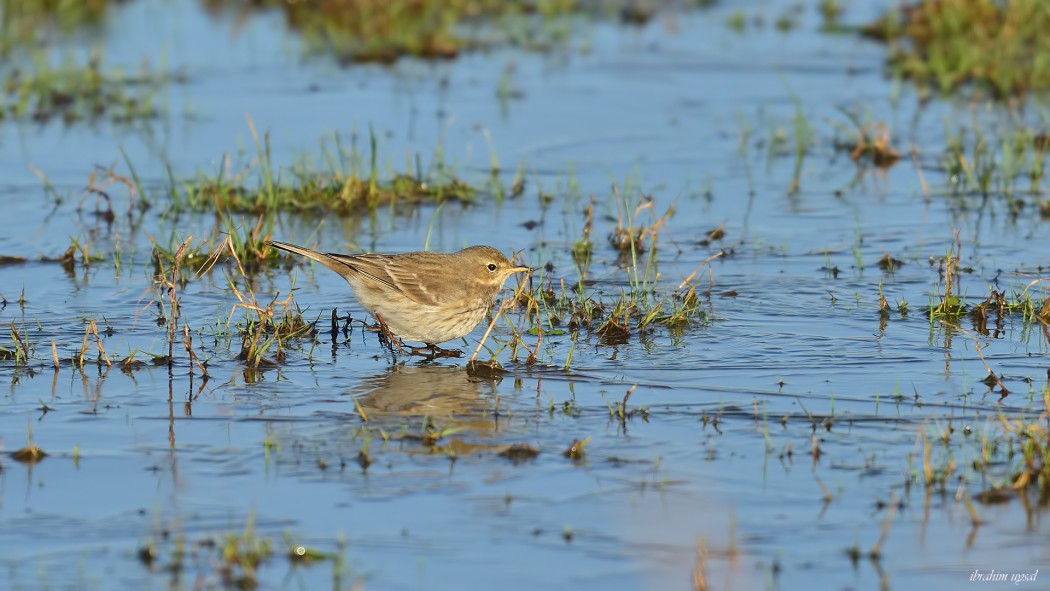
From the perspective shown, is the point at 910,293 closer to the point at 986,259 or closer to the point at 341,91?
the point at 986,259

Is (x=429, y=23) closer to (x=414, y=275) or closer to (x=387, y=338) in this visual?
(x=414, y=275)

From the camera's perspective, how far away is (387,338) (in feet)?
29.7

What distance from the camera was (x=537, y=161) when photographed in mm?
13914

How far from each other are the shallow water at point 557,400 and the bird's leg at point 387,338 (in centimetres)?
11

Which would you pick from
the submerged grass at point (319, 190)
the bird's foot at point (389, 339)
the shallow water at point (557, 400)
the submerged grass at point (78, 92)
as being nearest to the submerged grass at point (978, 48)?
the shallow water at point (557, 400)

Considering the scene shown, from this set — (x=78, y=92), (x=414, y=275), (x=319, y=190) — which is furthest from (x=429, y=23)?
(x=414, y=275)

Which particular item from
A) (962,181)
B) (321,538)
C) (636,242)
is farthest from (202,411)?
(962,181)

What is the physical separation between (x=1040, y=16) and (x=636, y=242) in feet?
27.0

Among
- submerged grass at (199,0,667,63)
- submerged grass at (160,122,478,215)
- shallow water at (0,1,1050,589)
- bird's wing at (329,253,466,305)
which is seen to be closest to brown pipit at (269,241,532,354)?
bird's wing at (329,253,466,305)

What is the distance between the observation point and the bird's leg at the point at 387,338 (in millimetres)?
8947

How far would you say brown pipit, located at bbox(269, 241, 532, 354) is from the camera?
8.87 meters

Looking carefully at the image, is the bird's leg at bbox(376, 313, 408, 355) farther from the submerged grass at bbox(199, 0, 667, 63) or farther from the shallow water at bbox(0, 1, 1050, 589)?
the submerged grass at bbox(199, 0, 667, 63)

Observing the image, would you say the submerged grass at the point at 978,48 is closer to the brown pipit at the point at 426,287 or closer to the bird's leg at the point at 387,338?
the brown pipit at the point at 426,287

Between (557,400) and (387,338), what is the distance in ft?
5.23
